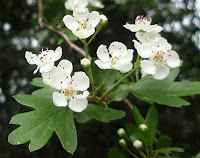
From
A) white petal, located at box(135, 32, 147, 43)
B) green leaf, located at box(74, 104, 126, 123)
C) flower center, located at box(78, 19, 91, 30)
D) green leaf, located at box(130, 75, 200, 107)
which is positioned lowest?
green leaf, located at box(74, 104, 126, 123)

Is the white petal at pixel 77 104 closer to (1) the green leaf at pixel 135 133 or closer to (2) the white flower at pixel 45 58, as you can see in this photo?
(2) the white flower at pixel 45 58

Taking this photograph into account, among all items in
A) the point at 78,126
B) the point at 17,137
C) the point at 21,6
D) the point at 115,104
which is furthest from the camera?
the point at 21,6

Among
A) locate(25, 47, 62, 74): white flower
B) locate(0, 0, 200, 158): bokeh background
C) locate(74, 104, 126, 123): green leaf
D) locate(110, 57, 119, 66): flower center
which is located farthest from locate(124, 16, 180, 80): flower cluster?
locate(0, 0, 200, 158): bokeh background

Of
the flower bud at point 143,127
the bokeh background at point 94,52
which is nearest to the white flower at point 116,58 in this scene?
the flower bud at point 143,127

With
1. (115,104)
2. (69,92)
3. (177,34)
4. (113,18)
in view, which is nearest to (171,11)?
(177,34)

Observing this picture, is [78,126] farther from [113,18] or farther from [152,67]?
[152,67]

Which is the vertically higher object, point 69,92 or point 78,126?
point 69,92

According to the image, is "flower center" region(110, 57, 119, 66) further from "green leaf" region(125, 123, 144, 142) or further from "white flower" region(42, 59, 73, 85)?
"green leaf" region(125, 123, 144, 142)
